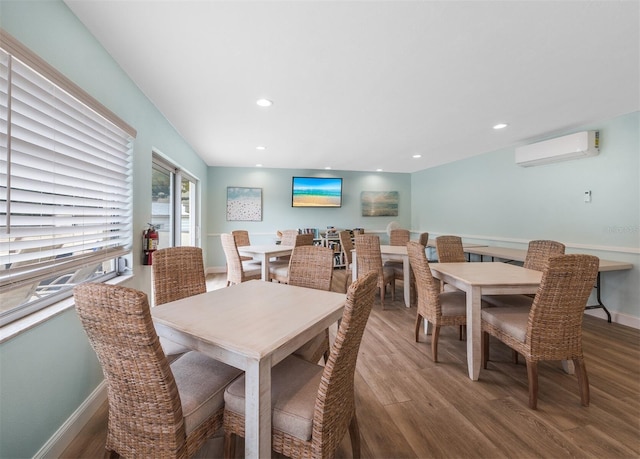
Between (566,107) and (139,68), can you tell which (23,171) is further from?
(566,107)

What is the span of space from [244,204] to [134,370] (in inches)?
212

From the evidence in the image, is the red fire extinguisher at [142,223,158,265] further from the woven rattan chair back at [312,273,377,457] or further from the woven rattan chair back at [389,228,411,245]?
the woven rattan chair back at [389,228,411,245]

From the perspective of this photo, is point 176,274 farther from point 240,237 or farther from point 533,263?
point 533,263

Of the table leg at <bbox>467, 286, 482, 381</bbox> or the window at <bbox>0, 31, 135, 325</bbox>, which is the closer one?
the window at <bbox>0, 31, 135, 325</bbox>

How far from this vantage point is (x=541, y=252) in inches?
101

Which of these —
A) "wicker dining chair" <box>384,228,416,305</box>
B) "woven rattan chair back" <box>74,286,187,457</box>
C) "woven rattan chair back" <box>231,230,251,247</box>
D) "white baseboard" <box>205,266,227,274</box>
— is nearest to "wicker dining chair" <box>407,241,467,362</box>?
"wicker dining chair" <box>384,228,416,305</box>

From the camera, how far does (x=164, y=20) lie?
1561 millimetres

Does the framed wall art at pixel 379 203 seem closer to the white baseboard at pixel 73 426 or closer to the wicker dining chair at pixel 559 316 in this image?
the wicker dining chair at pixel 559 316

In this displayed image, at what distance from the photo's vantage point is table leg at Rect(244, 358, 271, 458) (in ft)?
3.10

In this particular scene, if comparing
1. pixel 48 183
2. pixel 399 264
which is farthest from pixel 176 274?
pixel 399 264

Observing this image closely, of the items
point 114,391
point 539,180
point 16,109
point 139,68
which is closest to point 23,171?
point 16,109

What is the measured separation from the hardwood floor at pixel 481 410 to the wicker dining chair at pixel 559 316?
6.4 inches

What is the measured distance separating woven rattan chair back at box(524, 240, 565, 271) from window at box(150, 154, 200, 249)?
3.83 m

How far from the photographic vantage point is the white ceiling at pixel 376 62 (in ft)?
4.99
